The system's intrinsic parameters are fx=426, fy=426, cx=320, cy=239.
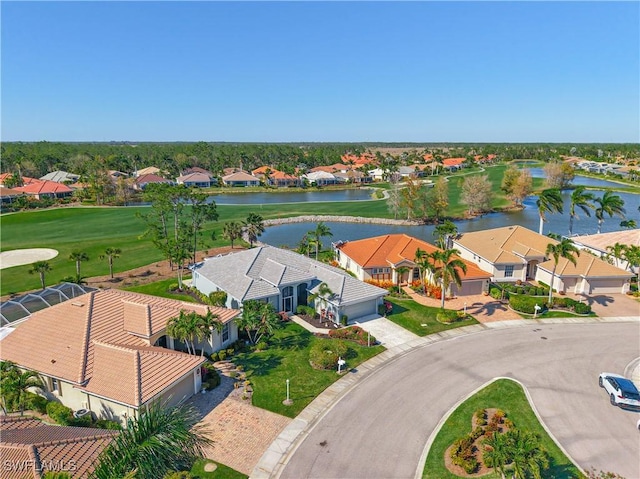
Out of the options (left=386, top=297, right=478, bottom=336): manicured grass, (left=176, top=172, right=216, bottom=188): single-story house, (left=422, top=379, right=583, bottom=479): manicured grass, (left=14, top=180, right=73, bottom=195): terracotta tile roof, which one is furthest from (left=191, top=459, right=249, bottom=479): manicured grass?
(left=176, top=172, right=216, bottom=188): single-story house

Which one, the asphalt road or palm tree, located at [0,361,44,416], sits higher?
palm tree, located at [0,361,44,416]

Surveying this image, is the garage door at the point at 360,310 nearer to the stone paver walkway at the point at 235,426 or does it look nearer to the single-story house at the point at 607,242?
the stone paver walkway at the point at 235,426

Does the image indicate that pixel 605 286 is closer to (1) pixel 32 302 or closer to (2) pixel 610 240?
(2) pixel 610 240

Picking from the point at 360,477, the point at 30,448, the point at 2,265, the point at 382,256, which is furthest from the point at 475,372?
the point at 2,265

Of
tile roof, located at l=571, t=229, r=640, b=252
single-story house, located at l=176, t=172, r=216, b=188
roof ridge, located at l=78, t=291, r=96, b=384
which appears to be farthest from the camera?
single-story house, located at l=176, t=172, r=216, b=188

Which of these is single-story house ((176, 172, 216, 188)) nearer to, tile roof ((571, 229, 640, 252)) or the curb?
tile roof ((571, 229, 640, 252))

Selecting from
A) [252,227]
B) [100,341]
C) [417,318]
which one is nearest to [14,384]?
[100,341]
